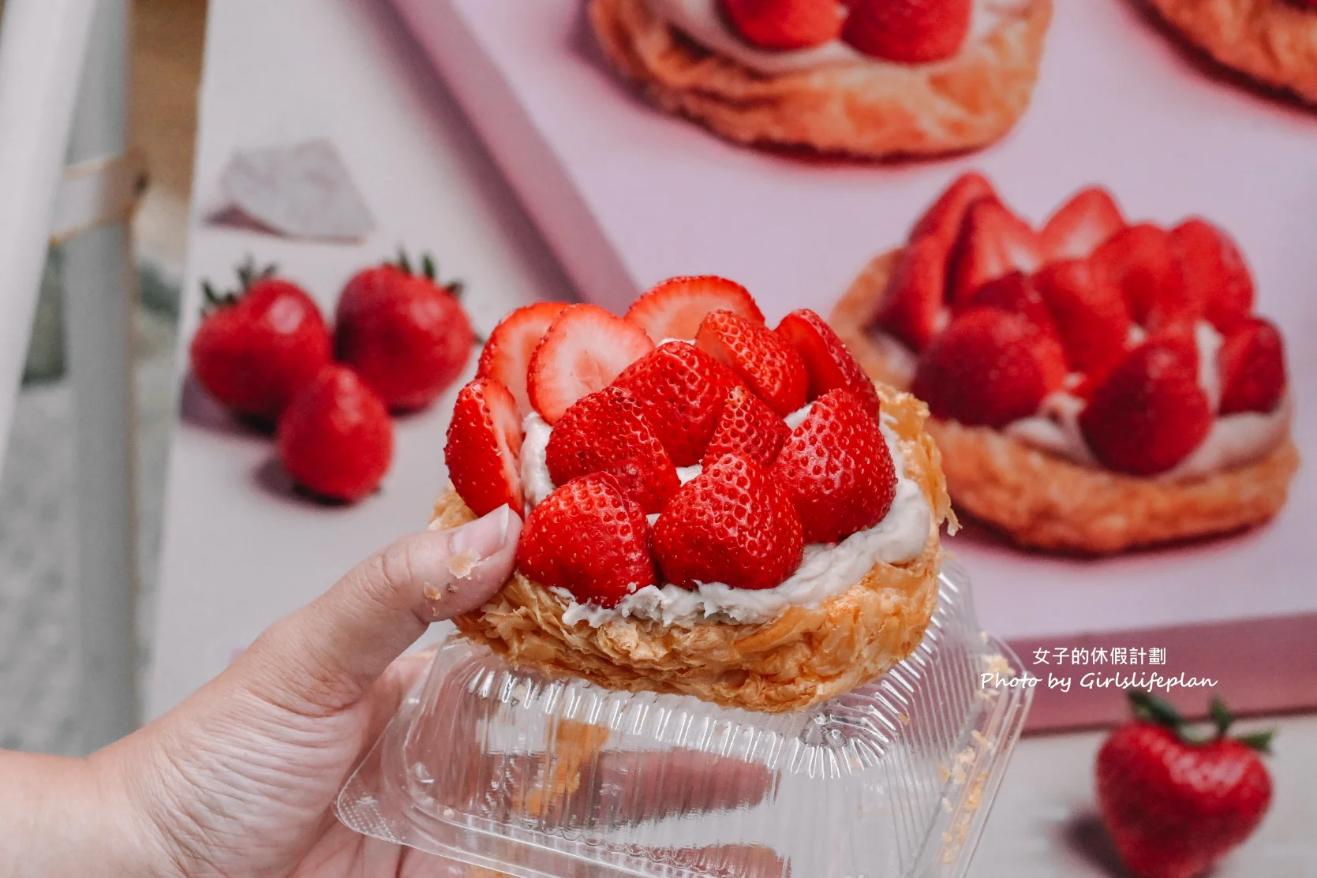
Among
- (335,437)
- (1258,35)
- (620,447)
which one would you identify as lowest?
(335,437)

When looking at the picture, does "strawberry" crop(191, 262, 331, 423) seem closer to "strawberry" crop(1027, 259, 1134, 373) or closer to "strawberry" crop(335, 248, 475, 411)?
"strawberry" crop(335, 248, 475, 411)

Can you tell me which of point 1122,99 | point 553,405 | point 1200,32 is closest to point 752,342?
point 553,405

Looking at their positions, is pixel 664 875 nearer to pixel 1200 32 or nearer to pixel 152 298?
pixel 1200 32

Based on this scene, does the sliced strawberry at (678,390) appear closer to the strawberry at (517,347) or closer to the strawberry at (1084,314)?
the strawberry at (517,347)

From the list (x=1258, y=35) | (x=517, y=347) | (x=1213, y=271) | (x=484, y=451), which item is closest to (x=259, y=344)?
(x=517, y=347)

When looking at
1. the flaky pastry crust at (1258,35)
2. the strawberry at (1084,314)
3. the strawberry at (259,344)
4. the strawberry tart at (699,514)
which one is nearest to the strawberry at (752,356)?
the strawberry tart at (699,514)

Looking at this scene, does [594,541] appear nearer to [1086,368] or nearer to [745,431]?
[745,431]
